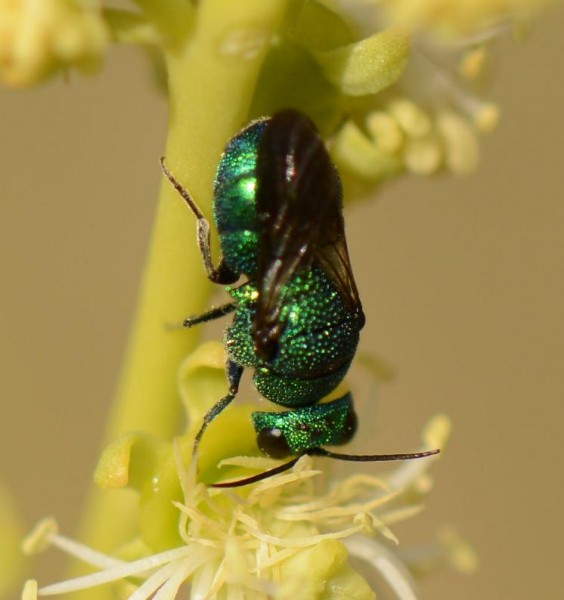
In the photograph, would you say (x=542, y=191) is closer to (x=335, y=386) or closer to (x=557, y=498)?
(x=557, y=498)

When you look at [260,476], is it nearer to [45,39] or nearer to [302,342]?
[302,342]

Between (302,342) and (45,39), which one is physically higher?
(45,39)

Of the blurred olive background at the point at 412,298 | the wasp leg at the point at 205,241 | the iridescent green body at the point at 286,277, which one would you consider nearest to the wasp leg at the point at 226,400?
the iridescent green body at the point at 286,277

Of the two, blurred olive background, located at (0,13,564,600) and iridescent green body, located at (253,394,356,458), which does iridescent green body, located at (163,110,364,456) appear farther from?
blurred olive background, located at (0,13,564,600)

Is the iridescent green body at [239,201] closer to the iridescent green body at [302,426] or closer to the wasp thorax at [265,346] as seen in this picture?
the wasp thorax at [265,346]

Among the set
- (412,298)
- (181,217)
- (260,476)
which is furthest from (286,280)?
(412,298)

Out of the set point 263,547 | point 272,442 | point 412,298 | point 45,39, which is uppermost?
point 45,39

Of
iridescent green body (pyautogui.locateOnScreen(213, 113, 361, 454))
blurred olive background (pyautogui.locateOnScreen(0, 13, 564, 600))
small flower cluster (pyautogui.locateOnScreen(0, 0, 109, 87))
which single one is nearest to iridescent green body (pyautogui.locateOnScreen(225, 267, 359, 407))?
iridescent green body (pyautogui.locateOnScreen(213, 113, 361, 454))

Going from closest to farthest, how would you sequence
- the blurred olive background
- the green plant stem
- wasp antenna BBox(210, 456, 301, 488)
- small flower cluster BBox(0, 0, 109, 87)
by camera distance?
small flower cluster BBox(0, 0, 109, 87) < the green plant stem < wasp antenna BBox(210, 456, 301, 488) < the blurred olive background
